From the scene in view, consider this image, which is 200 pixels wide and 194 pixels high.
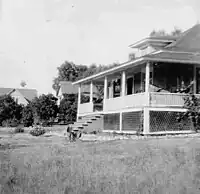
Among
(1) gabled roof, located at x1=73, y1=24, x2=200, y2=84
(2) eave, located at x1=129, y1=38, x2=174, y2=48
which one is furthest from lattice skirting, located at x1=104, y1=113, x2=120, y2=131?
(2) eave, located at x1=129, y1=38, x2=174, y2=48

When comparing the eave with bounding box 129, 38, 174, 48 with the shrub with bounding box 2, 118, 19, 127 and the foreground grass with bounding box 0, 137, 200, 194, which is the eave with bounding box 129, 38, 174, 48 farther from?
the shrub with bounding box 2, 118, 19, 127

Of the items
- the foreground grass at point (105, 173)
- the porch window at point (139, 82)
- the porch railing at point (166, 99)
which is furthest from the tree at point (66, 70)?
the foreground grass at point (105, 173)

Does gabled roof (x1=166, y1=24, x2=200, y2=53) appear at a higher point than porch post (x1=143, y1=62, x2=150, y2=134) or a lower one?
higher

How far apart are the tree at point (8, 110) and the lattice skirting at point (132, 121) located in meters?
25.6

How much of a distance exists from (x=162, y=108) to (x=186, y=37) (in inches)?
322

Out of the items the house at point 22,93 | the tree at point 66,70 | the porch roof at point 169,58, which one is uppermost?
the tree at point 66,70

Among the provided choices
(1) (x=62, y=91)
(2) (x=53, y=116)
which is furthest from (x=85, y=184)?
(1) (x=62, y=91)

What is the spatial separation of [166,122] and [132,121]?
2.47 metres

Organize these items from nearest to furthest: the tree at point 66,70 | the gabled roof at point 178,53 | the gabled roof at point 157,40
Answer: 1. the gabled roof at point 178,53
2. the gabled roof at point 157,40
3. the tree at point 66,70

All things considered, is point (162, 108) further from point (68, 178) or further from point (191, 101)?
point (68, 178)

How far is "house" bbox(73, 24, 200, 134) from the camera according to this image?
22578mm

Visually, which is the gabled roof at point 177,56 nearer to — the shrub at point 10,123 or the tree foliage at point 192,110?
the tree foliage at point 192,110

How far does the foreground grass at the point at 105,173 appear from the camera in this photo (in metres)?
8.27

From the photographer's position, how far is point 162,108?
2253cm
